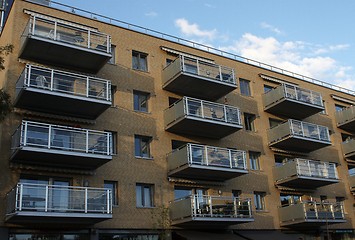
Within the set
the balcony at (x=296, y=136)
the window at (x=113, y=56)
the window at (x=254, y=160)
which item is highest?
the window at (x=113, y=56)

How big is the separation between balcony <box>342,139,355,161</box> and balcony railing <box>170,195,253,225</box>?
1263 cm

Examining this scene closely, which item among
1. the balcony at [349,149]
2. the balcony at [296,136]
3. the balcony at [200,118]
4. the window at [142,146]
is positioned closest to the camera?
the window at [142,146]

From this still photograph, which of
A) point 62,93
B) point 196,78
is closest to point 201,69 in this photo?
point 196,78

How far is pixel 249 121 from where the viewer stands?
94.3 feet

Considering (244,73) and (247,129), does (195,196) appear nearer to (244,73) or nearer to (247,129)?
(247,129)

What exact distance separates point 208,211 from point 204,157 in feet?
8.93

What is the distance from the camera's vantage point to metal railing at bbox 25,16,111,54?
20312 millimetres

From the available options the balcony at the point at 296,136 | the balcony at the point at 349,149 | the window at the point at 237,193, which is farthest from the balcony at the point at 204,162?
the balcony at the point at 349,149

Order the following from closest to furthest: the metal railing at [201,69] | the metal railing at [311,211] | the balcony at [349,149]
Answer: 1. the metal railing at [201,69]
2. the metal railing at [311,211]
3. the balcony at [349,149]

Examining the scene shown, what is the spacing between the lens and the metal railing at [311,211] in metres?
25.7

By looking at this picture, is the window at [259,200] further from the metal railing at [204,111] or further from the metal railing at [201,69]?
the metal railing at [201,69]

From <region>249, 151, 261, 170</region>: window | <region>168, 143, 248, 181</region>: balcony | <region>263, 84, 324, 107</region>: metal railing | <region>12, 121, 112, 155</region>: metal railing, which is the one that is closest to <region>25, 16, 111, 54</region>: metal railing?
<region>12, 121, 112, 155</region>: metal railing

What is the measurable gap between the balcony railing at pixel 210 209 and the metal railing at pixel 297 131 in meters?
6.40

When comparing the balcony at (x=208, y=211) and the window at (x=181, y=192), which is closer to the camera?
the balcony at (x=208, y=211)
